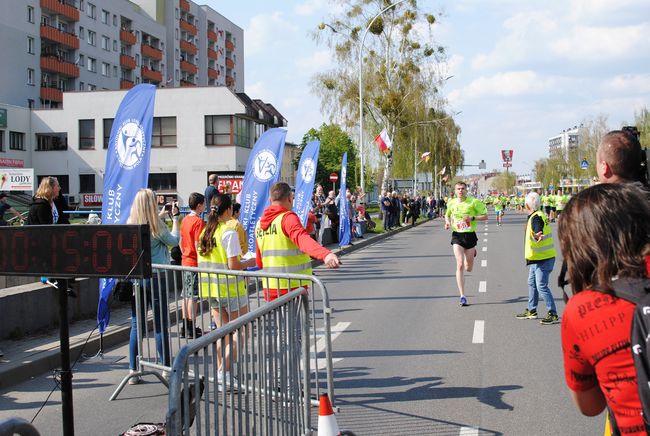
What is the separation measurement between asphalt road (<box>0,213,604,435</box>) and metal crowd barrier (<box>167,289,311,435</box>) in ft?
4.11

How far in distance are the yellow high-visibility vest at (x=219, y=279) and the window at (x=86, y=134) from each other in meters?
44.5

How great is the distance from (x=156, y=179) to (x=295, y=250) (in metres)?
43.2

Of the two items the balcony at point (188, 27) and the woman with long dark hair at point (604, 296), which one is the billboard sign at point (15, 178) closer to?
the woman with long dark hair at point (604, 296)

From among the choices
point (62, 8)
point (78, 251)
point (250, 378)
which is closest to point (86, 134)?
point (62, 8)

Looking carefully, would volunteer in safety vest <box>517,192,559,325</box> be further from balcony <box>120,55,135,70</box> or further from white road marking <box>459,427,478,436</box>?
balcony <box>120,55,135,70</box>

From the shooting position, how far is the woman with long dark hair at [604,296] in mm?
2127

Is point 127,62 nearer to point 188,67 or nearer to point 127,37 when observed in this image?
point 127,37

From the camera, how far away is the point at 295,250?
21.7ft

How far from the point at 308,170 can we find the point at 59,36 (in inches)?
2030

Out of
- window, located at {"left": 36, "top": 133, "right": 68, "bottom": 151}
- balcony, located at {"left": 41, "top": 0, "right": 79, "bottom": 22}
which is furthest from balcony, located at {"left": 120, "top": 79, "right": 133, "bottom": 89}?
window, located at {"left": 36, "top": 133, "right": 68, "bottom": 151}

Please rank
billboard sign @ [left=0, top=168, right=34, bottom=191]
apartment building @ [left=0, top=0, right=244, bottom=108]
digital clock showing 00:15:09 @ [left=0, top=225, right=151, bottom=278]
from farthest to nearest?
apartment building @ [left=0, top=0, right=244, bottom=108], billboard sign @ [left=0, top=168, right=34, bottom=191], digital clock showing 00:15:09 @ [left=0, top=225, right=151, bottom=278]

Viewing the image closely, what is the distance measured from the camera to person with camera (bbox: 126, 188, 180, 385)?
6.25 meters

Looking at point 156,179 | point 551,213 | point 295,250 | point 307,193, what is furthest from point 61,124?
point 295,250

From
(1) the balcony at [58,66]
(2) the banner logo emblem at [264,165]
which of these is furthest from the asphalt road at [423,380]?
(1) the balcony at [58,66]
